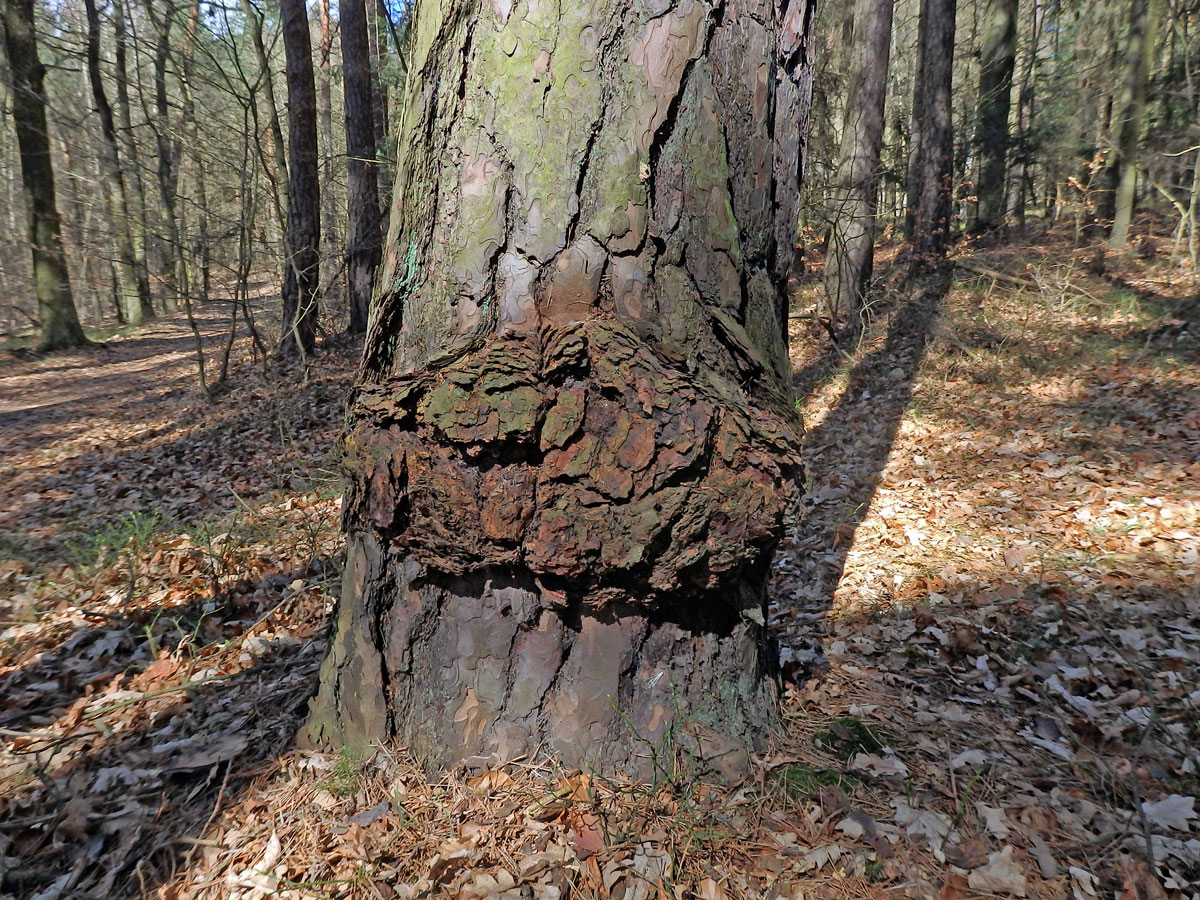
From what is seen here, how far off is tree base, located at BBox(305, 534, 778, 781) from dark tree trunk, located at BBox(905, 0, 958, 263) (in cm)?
1018

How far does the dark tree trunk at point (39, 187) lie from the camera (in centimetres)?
1216

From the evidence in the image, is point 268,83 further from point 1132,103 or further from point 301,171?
point 1132,103

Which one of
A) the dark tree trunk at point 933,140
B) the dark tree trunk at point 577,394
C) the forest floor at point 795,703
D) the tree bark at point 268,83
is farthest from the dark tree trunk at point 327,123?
the dark tree trunk at point 577,394

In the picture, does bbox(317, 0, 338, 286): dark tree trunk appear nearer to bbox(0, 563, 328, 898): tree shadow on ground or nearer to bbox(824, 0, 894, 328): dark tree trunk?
bbox(824, 0, 894, 328): dark tree trunk

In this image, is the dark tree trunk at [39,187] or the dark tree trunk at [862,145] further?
the dark tree trunk at [39,187]

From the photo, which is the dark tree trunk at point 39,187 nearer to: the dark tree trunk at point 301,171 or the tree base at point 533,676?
the dark tree trunk at point 301,171

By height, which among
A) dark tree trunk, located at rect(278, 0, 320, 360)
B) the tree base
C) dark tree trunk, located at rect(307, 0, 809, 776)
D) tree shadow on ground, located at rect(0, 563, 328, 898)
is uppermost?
dark tree trunk, located at rect(278, 0, 320, 360)

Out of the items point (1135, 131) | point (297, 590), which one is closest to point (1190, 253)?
point (1135, 131)

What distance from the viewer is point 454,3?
1794 mm

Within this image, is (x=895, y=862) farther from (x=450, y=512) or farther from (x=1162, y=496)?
(x=1162, y=496)

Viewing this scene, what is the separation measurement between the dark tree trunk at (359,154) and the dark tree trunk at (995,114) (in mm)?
11003

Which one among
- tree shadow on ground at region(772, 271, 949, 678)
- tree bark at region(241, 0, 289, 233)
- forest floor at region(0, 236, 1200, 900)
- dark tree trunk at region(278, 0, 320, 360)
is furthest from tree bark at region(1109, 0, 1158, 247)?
dark tree trunk at region(278, 0, 320, 360)

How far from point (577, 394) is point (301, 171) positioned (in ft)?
32.6

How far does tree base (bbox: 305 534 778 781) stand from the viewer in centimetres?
186
